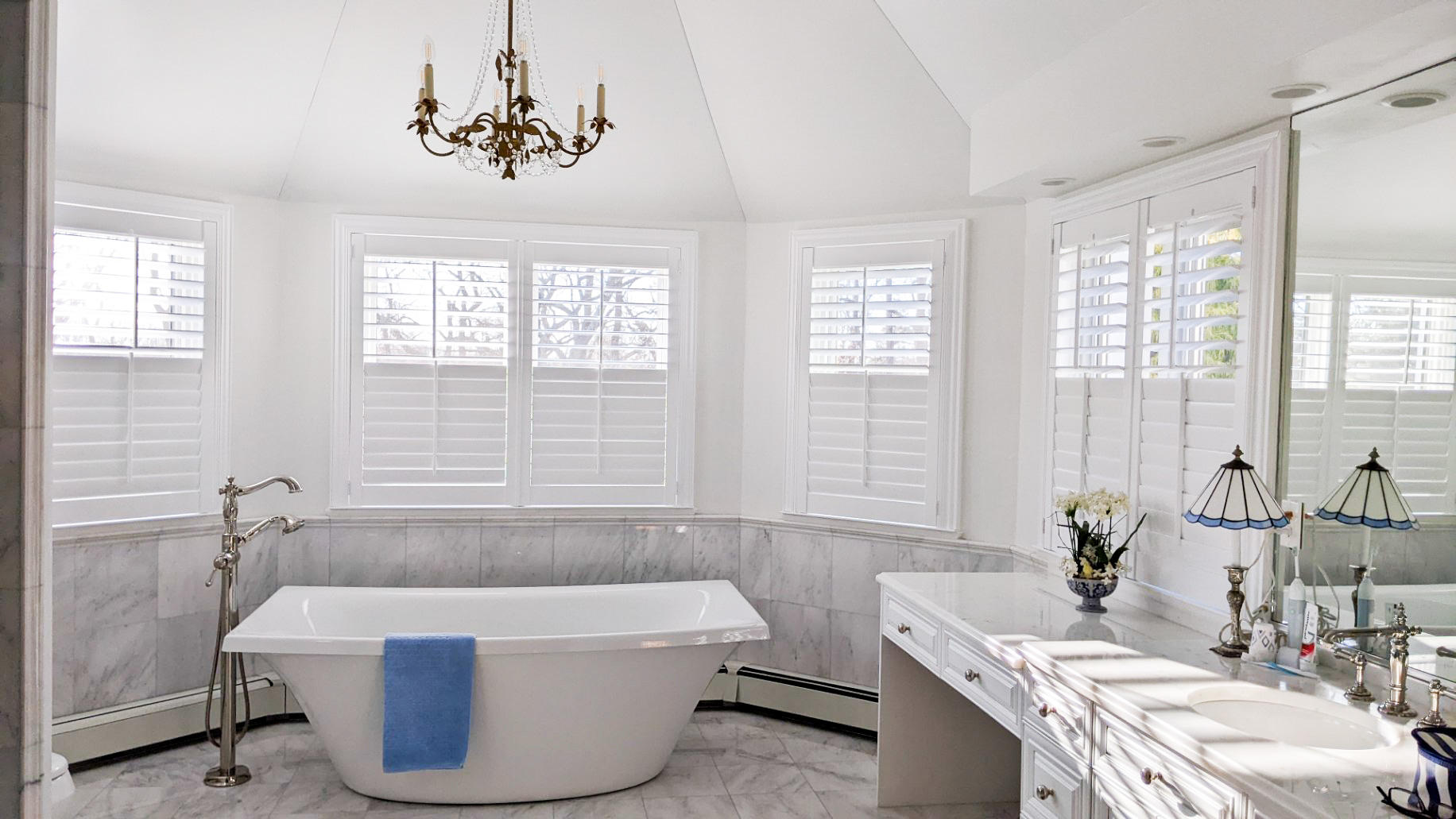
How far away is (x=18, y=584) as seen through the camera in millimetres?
1979

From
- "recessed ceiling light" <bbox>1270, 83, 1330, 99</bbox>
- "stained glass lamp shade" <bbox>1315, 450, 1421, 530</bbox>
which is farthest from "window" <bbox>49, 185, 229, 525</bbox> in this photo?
"stained glass lamp shade" <bbox>1315, 450, 1421, 530</bbox>

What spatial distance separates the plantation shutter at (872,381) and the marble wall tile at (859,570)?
0.38 feet

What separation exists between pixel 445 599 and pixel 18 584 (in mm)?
2133

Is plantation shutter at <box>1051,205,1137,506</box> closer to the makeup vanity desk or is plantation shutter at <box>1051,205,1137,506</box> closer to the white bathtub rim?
the makeup vanity desk

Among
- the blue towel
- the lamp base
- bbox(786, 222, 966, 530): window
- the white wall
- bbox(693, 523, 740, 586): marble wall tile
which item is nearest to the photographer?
the lamp base

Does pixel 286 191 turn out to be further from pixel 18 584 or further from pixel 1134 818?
pixel 1134 818

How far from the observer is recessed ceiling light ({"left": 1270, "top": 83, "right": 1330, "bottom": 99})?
228 centimetres

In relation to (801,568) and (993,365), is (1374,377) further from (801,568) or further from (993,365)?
(801,568)

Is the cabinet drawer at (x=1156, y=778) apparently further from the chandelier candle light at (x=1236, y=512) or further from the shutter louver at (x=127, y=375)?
the shutter louver at (x=127, y=375)

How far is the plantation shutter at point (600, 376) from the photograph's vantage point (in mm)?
4418

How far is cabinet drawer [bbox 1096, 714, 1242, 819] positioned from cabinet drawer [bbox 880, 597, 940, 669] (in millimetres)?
902

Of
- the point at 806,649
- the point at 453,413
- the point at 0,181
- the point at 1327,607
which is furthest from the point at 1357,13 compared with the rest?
the point at 453,413

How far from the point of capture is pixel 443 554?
14.2 feet

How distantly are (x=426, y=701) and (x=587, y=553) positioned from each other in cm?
126
